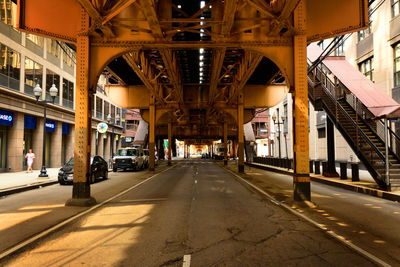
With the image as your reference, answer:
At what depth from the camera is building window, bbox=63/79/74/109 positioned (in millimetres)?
31634

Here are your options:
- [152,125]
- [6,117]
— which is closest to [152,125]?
[152,125]

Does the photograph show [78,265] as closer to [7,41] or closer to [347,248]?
[347,248]

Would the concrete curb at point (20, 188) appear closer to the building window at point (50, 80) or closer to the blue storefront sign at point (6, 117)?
the blue storefront sign at point (6, 117)

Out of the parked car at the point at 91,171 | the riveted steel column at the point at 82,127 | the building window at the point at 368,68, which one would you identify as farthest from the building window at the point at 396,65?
the parked car at the point at 91,171

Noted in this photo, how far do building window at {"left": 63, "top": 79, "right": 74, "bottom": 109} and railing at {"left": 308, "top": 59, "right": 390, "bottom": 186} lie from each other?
84.9 feet

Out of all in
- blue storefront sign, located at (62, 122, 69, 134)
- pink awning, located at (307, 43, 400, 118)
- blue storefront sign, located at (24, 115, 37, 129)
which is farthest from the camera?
blue storefront sign, located at (62, 122, 69, 134)

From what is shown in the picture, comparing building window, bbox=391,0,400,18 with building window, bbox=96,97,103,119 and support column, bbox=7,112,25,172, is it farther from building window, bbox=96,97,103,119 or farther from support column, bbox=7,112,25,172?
building window, bbox=96,97,103,119

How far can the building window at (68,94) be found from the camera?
31.6 meters

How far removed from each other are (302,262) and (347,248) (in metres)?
1.32

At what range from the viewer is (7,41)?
71.7 ft

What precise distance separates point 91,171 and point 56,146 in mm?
15701

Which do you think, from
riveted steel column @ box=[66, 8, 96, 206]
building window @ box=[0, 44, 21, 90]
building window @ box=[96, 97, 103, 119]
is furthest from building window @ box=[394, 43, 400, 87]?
building window @ box=[96, 97, 103, 119]

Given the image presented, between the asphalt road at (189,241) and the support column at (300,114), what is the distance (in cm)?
154

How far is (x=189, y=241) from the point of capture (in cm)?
593
